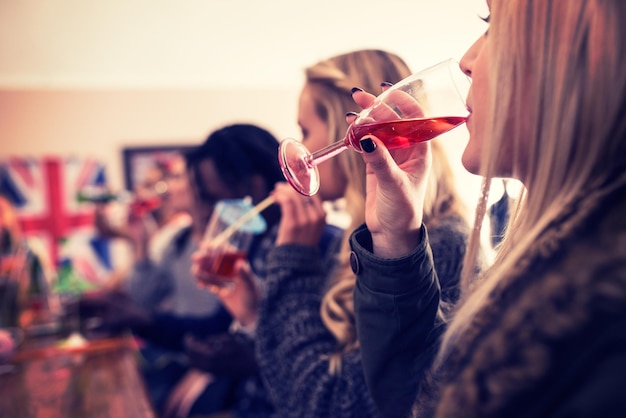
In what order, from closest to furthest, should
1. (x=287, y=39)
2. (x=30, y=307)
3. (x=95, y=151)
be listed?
(x=30, y=307) < (x=287, y=39) < (x=95, y=151)

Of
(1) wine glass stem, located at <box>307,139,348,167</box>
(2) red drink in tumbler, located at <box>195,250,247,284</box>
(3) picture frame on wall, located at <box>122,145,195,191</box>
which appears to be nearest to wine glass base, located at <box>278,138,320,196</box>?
(1) wine glass stem, located at <box>307,139,348,167</box>

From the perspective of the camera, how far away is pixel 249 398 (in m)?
1.37

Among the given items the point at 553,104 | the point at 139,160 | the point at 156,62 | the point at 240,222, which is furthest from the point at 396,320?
the point at 139,160

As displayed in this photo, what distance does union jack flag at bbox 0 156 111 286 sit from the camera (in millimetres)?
4383

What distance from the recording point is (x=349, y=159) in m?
1.01

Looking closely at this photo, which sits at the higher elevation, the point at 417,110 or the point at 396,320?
the point at 417,110

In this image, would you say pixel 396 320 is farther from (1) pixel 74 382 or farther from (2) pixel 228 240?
(1) pixel 74 382

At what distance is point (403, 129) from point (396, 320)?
26 centimetres

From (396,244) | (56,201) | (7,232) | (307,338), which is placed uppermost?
(396,244)

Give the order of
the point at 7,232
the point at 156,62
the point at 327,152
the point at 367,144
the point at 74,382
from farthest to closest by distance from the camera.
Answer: the point at 156,62, the point at 7,232, the point at 74,382, the point at 327,152, the point at 367,144

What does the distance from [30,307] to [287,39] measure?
7.46ft

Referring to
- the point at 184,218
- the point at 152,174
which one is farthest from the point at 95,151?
the point at 184,218

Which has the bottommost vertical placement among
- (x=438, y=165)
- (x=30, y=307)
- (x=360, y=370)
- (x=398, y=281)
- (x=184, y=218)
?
(x=30, y=307)

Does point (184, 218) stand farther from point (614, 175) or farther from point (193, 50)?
point (614, 175)
